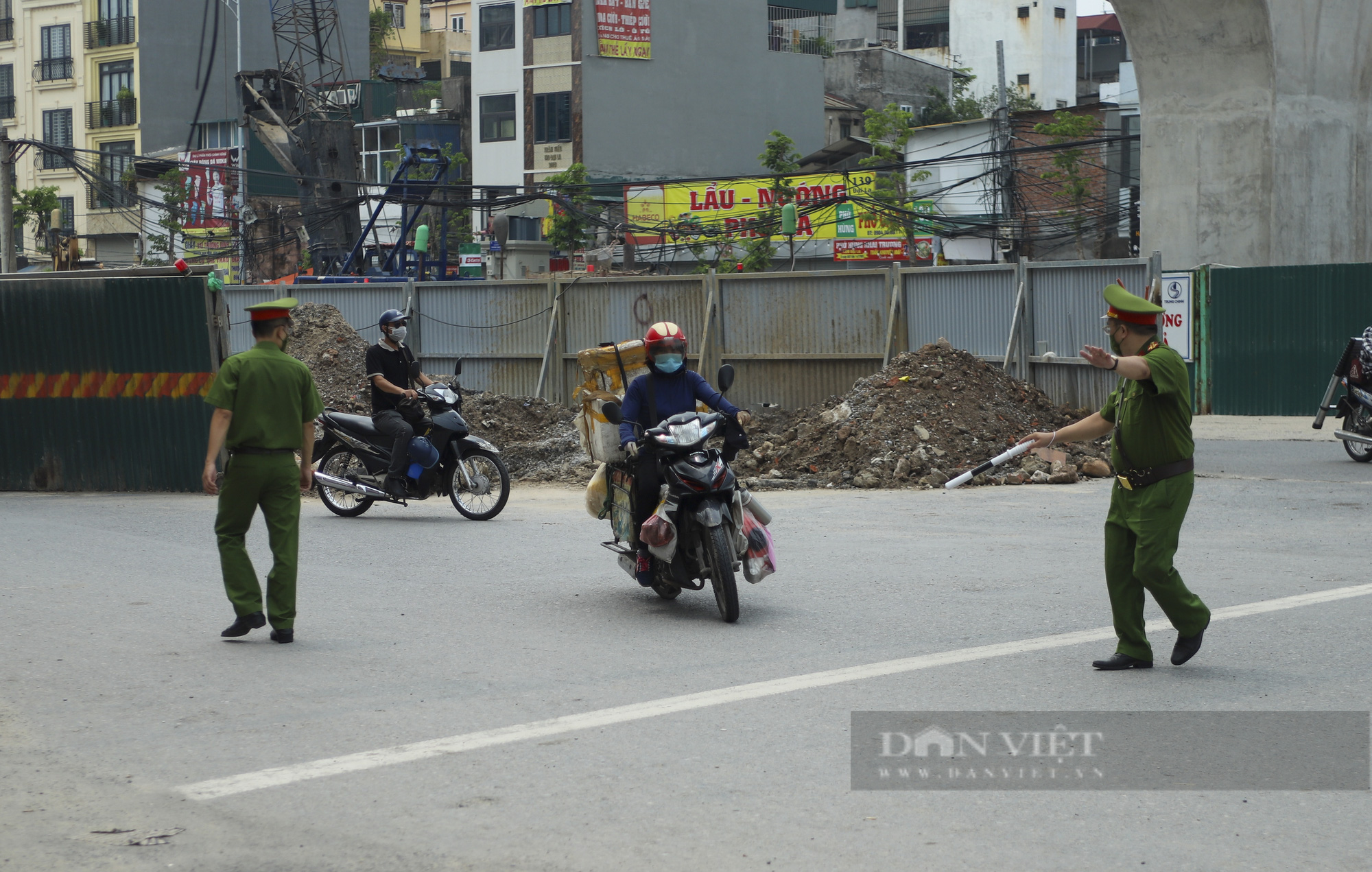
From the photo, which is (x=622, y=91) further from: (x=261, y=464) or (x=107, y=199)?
(x=261, y=464)

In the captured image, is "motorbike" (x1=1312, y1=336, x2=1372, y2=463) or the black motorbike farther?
"motorbike" (x1=1312, y1=336, x2=1372, y2=463)

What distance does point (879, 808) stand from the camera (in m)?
4.83

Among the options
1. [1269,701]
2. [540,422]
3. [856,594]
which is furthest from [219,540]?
[540,422]

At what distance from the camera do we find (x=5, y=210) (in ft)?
107

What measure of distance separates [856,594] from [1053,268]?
1219 cm

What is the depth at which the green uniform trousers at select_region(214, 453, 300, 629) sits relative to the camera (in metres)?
7.71

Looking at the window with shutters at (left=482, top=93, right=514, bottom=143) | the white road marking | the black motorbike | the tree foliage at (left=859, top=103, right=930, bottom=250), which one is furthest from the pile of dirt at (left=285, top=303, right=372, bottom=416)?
the window with shutters at (left=482, top=93, right=514, bottom=143)

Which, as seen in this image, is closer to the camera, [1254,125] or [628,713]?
[628,713]

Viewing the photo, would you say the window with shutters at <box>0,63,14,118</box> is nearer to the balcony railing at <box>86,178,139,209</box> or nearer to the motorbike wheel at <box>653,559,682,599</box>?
the balcony railing at <box>86,178,139,209</box>

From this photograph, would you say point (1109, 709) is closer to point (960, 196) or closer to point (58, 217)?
point (960, 196)

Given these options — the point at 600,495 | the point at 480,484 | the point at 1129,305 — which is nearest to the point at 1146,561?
the point at 1129,305

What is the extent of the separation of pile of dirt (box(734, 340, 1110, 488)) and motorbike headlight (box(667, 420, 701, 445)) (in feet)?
25.3

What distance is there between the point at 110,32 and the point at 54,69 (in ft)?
12.5

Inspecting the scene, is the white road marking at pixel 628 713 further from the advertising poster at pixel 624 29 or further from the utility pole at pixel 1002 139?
the advertising poster at pixel 624 29
